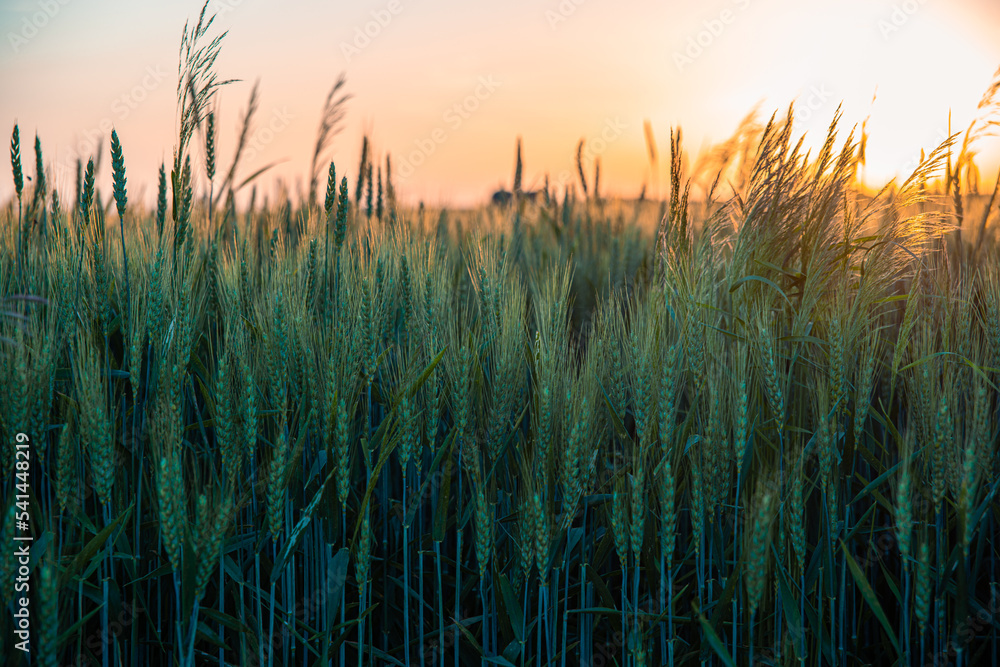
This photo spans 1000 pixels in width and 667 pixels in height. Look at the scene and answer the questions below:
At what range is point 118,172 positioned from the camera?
1.51 m

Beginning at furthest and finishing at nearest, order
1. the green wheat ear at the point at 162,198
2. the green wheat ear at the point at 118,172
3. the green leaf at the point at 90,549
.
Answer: the green wheat ear at the point at 162,198 < the green wheat ear at the point at 118,172 < the green leaf at the point at 90,549

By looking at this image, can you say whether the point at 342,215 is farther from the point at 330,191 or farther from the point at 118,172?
the point at 118,172

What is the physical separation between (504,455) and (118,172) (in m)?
1.17

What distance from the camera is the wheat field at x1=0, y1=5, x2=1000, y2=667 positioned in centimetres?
119

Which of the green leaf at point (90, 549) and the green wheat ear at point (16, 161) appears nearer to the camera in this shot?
the green leaf at point (90, 549)

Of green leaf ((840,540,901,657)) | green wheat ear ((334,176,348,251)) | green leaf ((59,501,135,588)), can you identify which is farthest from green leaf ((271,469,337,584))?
green leaf ((840,540,901,657))

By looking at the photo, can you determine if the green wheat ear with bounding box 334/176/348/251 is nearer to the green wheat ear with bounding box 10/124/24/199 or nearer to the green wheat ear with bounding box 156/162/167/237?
the green wheat ear with bounding box 156/162/167/237

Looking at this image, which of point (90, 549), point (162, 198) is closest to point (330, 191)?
point (162, 198)

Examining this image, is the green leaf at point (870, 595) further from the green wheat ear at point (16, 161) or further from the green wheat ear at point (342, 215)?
the green wheat ear at point (16, 161)

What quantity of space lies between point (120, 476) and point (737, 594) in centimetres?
137

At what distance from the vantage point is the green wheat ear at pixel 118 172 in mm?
1486

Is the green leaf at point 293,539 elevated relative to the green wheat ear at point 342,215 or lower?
lower

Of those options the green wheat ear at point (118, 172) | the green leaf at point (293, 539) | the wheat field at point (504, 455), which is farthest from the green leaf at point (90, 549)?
the green wheat ear at point (118, 172)

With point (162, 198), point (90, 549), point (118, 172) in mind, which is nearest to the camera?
point (90, 549)
